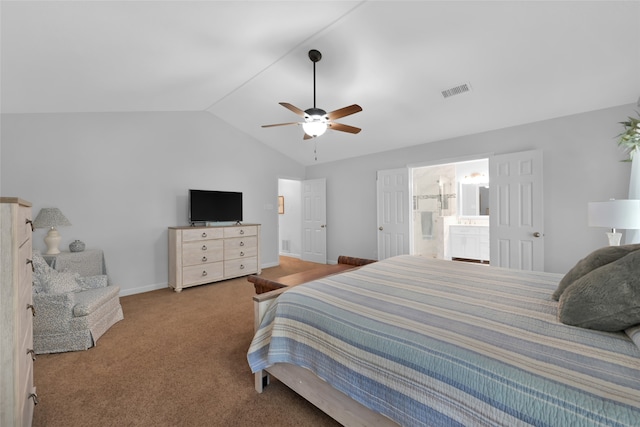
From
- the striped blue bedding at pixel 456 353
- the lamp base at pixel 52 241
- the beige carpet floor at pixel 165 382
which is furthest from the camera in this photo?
the lamp base at pixel 52 241

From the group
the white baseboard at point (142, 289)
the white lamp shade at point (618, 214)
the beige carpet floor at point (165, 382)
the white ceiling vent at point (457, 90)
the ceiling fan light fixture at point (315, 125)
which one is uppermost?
the white ceiling vent at point (457, 90)

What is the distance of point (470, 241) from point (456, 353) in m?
5.35

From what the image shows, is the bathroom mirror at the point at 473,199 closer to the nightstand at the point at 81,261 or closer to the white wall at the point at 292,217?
the white wall at the point at 292,217

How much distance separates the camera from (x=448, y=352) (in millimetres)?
981

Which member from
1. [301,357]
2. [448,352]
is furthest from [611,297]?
[301,357]

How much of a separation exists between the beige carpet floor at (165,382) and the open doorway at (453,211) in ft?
15.1

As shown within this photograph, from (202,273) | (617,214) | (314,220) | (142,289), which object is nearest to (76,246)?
(142,289)

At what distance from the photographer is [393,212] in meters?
4.94

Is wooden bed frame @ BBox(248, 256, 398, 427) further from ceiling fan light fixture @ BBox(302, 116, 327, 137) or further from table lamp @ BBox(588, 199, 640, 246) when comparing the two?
table lamp @ BBox(588, 199, 640, 246)

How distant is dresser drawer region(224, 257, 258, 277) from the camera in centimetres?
448

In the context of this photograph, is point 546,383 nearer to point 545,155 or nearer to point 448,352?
point 448,352

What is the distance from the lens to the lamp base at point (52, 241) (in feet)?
10.3

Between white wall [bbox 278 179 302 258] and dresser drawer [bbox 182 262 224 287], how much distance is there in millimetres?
2671

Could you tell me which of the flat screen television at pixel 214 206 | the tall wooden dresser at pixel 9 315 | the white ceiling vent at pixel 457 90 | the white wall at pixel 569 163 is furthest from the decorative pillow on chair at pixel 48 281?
the white wall at pixel 569 163
